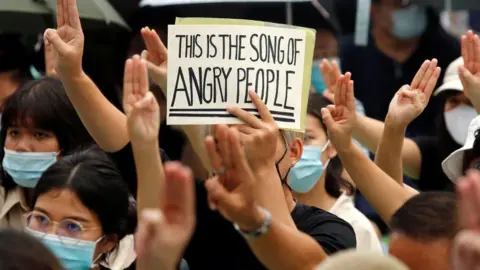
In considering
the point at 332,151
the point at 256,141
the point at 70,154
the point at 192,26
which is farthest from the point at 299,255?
the point at 332,151

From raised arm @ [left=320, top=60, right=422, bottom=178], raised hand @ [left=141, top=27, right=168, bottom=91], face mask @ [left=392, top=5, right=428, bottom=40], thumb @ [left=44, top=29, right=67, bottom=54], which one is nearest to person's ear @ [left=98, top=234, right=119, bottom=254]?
raised hand @ [left=141, top=27, right=168, bottom=91]

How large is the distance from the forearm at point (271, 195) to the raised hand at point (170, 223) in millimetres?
823

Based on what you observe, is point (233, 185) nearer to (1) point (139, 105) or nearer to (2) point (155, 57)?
(1) point (139, 105)

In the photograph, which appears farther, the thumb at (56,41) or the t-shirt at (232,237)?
the thumb at (56,41)

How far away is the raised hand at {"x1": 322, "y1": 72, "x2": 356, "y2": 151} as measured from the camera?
476cm

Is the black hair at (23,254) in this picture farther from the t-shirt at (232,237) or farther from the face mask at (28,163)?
the face mask at (28,163)

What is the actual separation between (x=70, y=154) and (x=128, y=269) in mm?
764

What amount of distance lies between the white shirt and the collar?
1.34 meters

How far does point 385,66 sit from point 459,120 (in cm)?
196

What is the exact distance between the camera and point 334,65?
580 centimetres

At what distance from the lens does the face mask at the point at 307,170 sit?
223 inches

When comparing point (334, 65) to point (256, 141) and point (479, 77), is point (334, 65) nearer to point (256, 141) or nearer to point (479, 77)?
point (479, 77)

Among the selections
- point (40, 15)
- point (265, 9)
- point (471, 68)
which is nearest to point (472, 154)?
point (471, 68)

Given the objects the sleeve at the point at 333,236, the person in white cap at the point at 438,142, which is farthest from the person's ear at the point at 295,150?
the person in white cap at the point at 438,142
